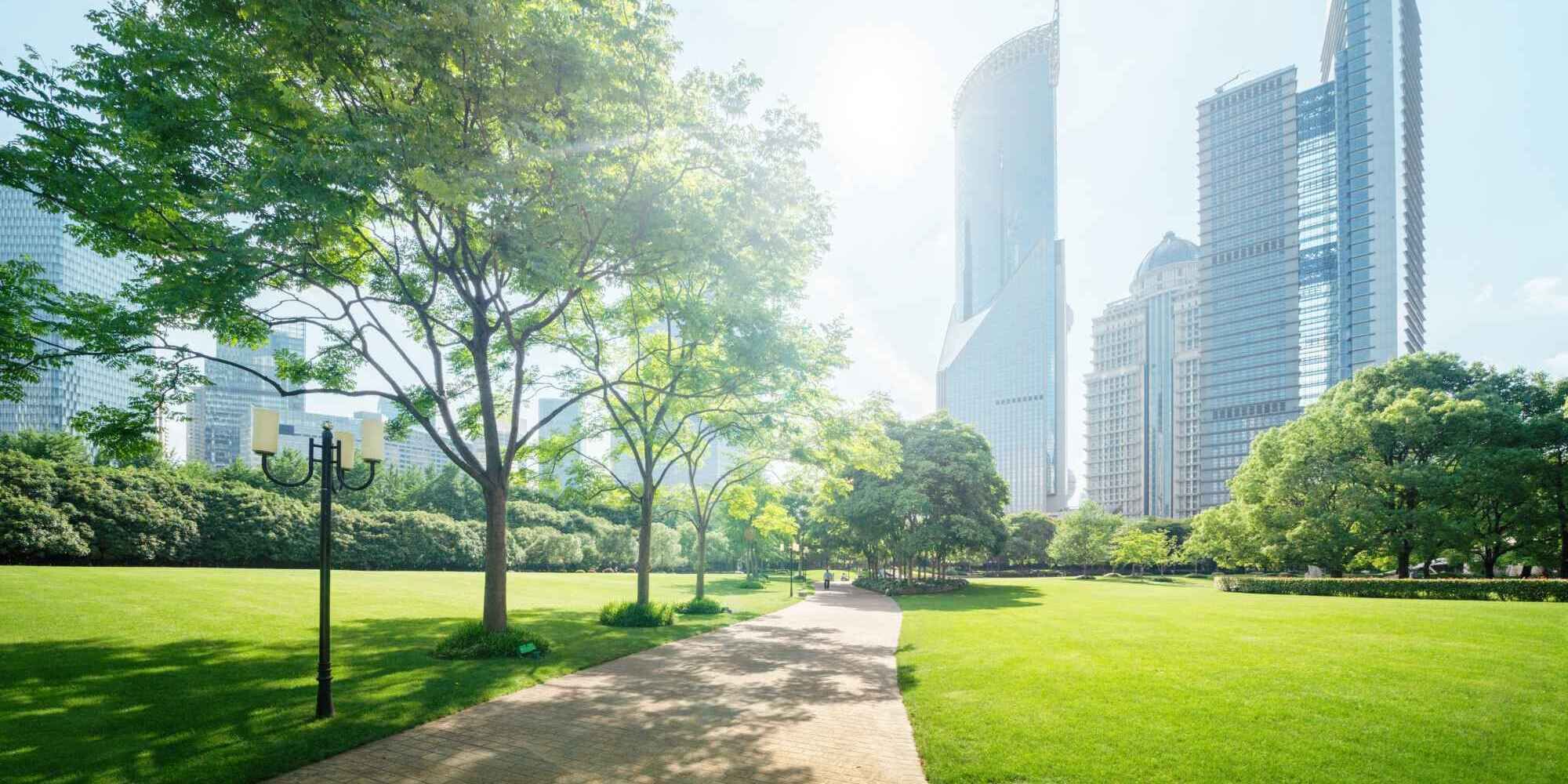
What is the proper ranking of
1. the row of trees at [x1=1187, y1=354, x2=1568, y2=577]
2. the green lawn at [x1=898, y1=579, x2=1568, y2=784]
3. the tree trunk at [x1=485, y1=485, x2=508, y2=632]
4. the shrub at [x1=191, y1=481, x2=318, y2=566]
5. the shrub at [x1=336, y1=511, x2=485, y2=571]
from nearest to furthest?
1. the green lawn at [x1=898, y1=579, x2=1568, y2=784]
2. the tree trunk at [x1=485, y1=485, x2=508, y2=632]
3. the row of trees at [x1=1187, y1=354, x2=1568, y2=577]
4. the shrub at [x1=191, y1=481, x2=318, y2=566]
5. the shrub at [x1=336, y1=511, x2=485, y2=571]

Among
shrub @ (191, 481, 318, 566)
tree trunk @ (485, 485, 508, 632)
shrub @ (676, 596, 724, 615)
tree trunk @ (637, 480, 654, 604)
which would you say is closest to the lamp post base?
tree trunk @ (485, 485, 508, 632)

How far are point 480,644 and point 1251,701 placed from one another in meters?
12.3

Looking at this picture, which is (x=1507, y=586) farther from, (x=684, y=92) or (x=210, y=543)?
(x=210, y=543)

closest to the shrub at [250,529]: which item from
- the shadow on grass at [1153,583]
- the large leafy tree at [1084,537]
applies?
the shadow on grass at [1153,583]

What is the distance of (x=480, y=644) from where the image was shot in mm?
12344

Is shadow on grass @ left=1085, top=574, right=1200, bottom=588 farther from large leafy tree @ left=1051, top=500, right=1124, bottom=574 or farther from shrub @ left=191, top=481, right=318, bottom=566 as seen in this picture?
shrub @ left=191, top=481, right=318, bottom=566

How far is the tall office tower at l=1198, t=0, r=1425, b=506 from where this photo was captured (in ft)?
390

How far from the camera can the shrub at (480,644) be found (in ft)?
39.8

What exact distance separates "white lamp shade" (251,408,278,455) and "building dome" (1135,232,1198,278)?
19556 cm

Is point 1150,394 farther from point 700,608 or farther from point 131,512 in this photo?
point 131,512

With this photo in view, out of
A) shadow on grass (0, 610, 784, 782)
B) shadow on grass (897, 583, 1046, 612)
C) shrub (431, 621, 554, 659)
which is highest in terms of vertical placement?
shadow on grass (0, 610, 784, 782)

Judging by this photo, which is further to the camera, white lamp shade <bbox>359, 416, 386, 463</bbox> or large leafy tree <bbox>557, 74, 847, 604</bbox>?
Answer: large leafy tree <bbox>557, 74, 847, 604</bbox>

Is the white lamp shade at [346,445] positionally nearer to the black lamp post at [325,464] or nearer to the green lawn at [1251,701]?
the black lamp post at [325,464]

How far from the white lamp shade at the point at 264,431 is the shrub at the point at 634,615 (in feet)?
35.7
